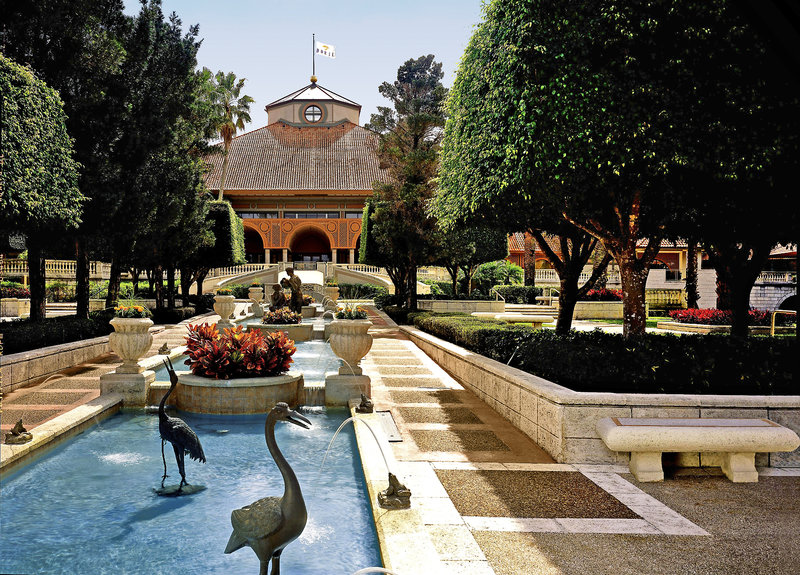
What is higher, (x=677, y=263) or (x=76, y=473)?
(x=677, y=263)

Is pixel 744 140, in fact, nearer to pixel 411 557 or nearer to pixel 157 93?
pixel 411 557

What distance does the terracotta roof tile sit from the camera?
1994 inches

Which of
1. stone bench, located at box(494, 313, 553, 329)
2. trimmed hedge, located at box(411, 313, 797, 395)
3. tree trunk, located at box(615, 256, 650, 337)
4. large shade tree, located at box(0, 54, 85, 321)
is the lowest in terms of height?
stone bench, located at box(494, 313, 553, 329)

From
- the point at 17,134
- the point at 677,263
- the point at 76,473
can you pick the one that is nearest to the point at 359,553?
the point at 76,473

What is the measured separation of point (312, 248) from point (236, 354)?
47.5 metres

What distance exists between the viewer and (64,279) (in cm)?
3781

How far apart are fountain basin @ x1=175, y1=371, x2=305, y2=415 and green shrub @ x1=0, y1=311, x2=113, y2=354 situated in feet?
15.5

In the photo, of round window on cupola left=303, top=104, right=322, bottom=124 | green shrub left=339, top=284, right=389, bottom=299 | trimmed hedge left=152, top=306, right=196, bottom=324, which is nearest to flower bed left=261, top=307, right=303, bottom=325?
trimmed hedge left=152, top=306, right=196, bottom=324

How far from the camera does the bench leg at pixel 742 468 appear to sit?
17.6 ft

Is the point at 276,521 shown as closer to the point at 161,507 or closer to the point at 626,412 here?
the point at 161,507

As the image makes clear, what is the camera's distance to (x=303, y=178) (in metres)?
51.4

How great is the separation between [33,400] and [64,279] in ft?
114

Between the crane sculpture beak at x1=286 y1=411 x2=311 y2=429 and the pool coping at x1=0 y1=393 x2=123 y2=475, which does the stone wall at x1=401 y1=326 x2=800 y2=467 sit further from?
the pool coping at x1=0 y1=393 x2=123 y2=475

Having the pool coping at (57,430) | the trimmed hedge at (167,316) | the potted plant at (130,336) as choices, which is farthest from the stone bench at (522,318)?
the pool coping at (57,430)
